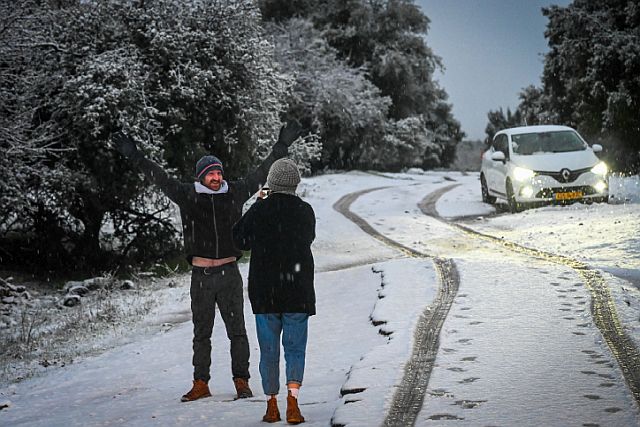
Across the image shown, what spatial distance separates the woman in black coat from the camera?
544cm

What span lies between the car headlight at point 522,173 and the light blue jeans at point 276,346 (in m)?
11.9

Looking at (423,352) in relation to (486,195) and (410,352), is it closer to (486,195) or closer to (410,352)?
(410,352)

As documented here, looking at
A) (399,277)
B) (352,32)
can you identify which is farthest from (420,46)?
(399,277)

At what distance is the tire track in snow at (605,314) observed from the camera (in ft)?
19.0

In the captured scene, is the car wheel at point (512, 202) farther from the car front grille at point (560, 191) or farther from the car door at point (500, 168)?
the car front grille at point (560, 191)

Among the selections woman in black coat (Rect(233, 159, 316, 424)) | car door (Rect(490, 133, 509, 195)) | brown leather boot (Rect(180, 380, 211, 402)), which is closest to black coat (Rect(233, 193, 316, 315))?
woman in black coat (Rect(233, 159, 316, 424))

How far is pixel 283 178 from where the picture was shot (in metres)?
5.55

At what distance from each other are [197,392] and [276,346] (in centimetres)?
116

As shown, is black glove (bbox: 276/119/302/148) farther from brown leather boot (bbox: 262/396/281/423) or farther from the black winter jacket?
brown leather boot (bbox: 262/396/281/423)

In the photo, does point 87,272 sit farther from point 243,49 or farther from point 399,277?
point 399,277

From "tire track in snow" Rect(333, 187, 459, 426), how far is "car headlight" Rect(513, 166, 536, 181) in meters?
5.17

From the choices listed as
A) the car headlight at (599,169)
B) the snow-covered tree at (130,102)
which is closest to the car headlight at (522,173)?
the car headlight at (599,169)

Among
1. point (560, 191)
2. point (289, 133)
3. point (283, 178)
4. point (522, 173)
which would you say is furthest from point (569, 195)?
point (283, 178)

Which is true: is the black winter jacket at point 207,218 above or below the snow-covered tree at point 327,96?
below
